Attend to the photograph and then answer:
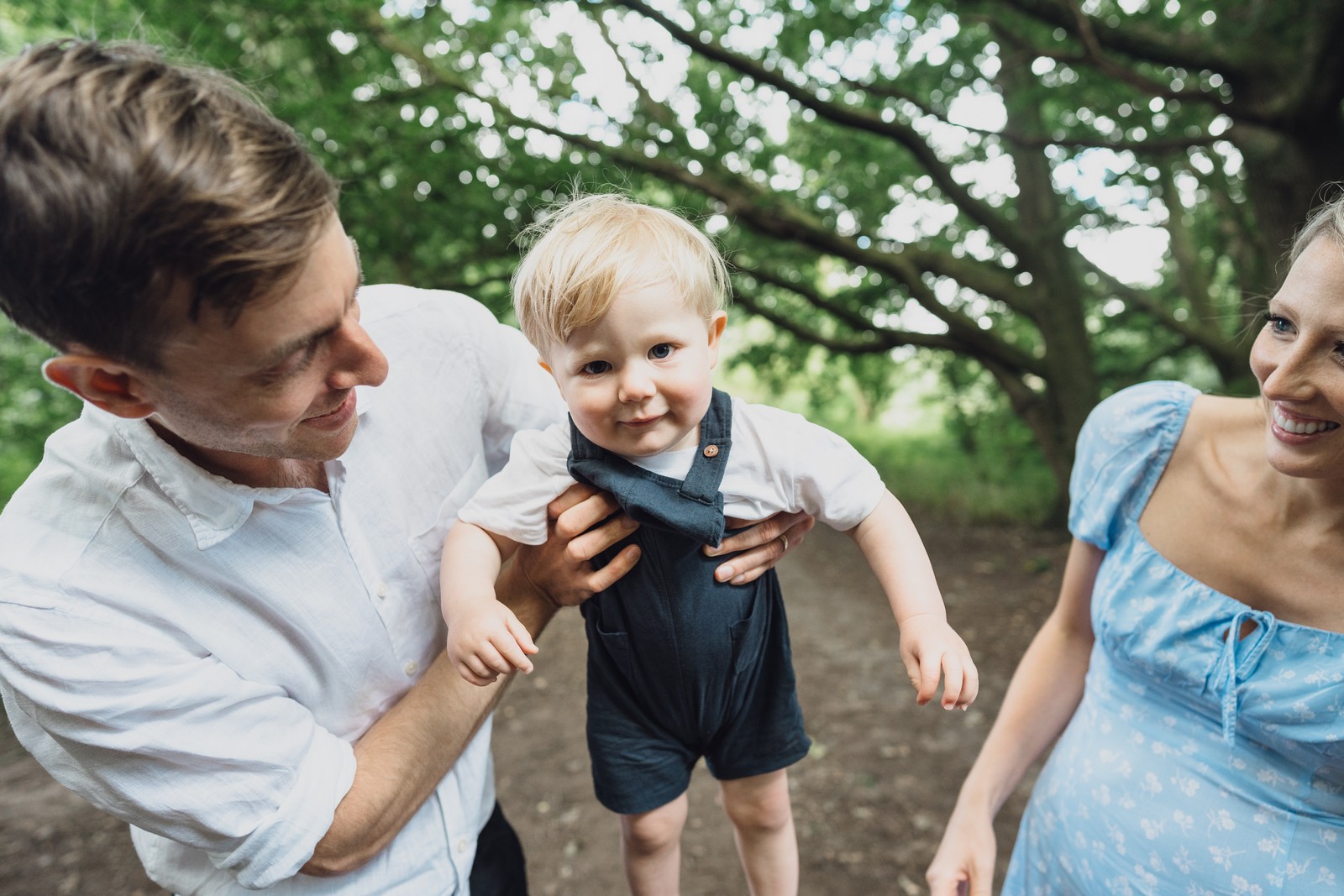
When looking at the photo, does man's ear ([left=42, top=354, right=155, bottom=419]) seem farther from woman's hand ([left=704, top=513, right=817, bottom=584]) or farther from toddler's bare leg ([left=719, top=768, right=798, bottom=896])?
toddler's bare leg ([left=719, top=768, right=798, bottom=896])

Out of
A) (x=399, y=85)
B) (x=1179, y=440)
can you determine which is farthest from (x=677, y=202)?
(x=1179, y=440)

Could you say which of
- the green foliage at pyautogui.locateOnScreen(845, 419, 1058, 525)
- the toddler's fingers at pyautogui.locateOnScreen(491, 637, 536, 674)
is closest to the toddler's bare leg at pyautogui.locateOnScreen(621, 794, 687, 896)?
the toddler's fingers at pyautogui.locateOnScreen(491, 637, 536, 674)

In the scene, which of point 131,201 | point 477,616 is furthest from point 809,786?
point 131,201

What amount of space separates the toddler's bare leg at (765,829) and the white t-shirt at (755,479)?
0.64 m

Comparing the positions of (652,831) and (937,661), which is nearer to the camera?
(937,661)

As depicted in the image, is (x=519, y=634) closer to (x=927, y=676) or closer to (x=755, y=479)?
(x=755, y=479)

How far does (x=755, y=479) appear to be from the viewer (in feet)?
5.24

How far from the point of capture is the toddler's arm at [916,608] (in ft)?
4.33

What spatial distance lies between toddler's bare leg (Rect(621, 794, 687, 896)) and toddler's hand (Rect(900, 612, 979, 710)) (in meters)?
0.70

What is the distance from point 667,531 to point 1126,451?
3.45 ft

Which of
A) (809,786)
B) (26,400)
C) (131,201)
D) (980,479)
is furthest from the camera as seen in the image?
(980,479)

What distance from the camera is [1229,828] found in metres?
1.54

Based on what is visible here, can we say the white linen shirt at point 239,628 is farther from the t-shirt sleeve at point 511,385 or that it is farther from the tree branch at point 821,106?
the tree branch at point 821,106

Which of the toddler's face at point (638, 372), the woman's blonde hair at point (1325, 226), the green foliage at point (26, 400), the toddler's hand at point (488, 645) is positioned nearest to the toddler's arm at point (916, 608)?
the toddler's face at point (638, 372)
